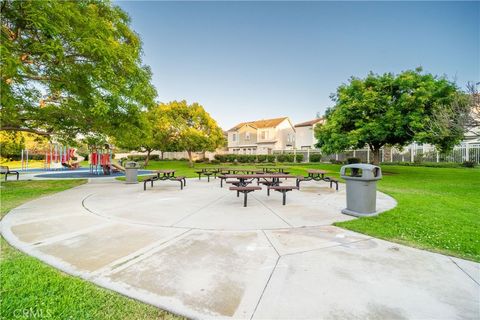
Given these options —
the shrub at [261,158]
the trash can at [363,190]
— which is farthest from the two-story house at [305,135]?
the trash can at [363,190]

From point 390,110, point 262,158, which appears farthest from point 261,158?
point 390,110

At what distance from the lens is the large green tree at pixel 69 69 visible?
695cm

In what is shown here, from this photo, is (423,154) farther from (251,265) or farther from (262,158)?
(251,265)

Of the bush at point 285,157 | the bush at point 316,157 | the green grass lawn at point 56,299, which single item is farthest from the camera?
the bush at point 285,157

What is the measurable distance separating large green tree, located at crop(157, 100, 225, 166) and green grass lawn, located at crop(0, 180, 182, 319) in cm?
2368

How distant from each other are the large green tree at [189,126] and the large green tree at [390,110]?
14.2 m

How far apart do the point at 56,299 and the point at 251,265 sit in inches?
85.6

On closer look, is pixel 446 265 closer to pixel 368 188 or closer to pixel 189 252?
pixel 368 188

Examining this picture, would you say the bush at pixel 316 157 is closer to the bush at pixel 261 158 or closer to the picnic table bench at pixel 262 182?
the bush at pixel 261 158

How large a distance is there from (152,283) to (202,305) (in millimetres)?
752

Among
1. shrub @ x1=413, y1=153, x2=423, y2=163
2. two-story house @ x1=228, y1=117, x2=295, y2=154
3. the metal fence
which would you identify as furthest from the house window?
shrub @ x1=413, y1=153, x2=423, y2=163

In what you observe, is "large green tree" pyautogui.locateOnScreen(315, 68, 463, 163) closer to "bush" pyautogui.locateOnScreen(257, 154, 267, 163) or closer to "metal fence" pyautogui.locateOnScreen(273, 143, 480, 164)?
"metal fence" pyautogui.locateOnScreen(273, 143, 480, 164)

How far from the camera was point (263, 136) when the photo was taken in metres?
42.0

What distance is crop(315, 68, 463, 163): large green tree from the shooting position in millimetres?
13875
